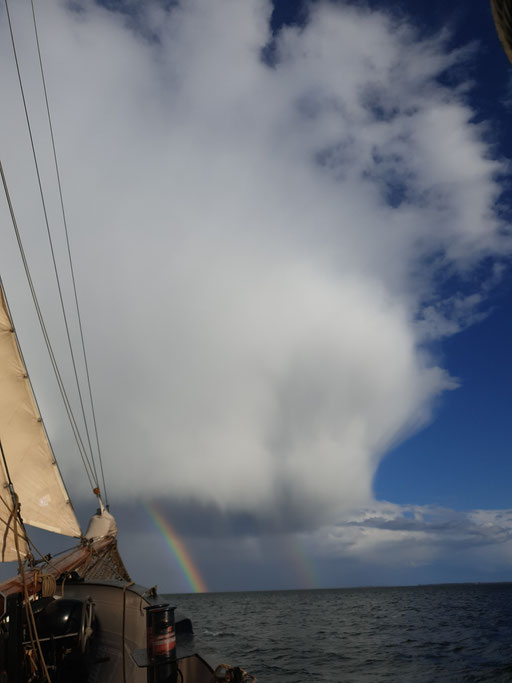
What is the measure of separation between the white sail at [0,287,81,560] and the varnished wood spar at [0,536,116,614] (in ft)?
4.34

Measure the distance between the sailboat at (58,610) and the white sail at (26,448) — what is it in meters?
0.03

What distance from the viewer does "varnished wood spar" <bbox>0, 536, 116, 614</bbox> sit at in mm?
8141

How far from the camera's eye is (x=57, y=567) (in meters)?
13.0

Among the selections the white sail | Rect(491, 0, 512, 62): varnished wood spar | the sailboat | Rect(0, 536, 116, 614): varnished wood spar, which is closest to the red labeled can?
the sailboat

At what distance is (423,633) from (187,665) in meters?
39.8

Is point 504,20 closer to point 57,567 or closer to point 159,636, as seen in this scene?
point 159,636

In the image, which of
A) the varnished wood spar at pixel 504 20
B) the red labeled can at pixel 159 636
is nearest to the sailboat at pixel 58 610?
the red labeled can at pixel 159 636

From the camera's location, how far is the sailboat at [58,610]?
546cm

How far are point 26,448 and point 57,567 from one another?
3.82m

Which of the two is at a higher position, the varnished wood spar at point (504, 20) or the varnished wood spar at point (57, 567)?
the varnished wood spar at point (504, 20)

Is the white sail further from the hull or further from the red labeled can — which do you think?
the red labeled can

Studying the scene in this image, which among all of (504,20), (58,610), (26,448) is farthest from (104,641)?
(504,20)

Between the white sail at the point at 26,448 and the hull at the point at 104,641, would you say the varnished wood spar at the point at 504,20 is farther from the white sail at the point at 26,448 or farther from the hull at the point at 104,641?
the white sail at the point at 26,448

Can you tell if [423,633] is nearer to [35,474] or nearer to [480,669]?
[480,669]
